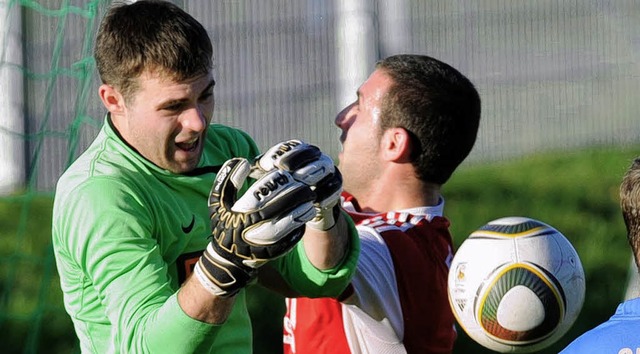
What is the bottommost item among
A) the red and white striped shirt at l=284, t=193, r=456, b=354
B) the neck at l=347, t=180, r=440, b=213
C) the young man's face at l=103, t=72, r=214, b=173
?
the red and white striped shirt at l=284, t=193, r=456, b=354

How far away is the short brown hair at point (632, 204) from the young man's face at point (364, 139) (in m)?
1.31

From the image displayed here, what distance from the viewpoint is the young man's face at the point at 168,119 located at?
12.1 ft

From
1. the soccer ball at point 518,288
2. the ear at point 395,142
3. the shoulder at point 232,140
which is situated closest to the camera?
the soccer ball at point 518,288

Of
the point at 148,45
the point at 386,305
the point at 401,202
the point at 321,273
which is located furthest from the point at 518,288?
the point at 148,45

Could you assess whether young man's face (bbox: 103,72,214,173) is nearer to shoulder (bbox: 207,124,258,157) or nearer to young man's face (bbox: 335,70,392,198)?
shoulder (bbox: 207,124,258,157)

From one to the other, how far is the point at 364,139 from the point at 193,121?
3.75 ft

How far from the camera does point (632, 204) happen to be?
11.5 ft

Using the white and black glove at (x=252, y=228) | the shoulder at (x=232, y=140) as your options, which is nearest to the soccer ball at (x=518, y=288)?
the shoulder at (x=232, y=140)

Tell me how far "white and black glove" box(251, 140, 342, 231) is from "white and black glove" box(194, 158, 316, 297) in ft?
0.45

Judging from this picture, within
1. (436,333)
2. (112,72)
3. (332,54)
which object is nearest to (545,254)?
(436,333)

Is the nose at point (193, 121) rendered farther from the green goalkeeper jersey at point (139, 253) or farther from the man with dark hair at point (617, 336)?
the man with dark hair at point (617, 336)

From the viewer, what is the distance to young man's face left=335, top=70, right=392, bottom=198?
4707 mm

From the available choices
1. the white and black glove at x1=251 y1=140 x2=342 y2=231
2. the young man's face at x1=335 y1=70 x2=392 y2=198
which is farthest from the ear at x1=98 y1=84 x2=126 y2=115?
the young man's face at x1=335 y1=70 x2=392 y2=198

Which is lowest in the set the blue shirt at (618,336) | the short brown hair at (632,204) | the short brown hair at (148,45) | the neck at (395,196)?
the neck at (395,196)
